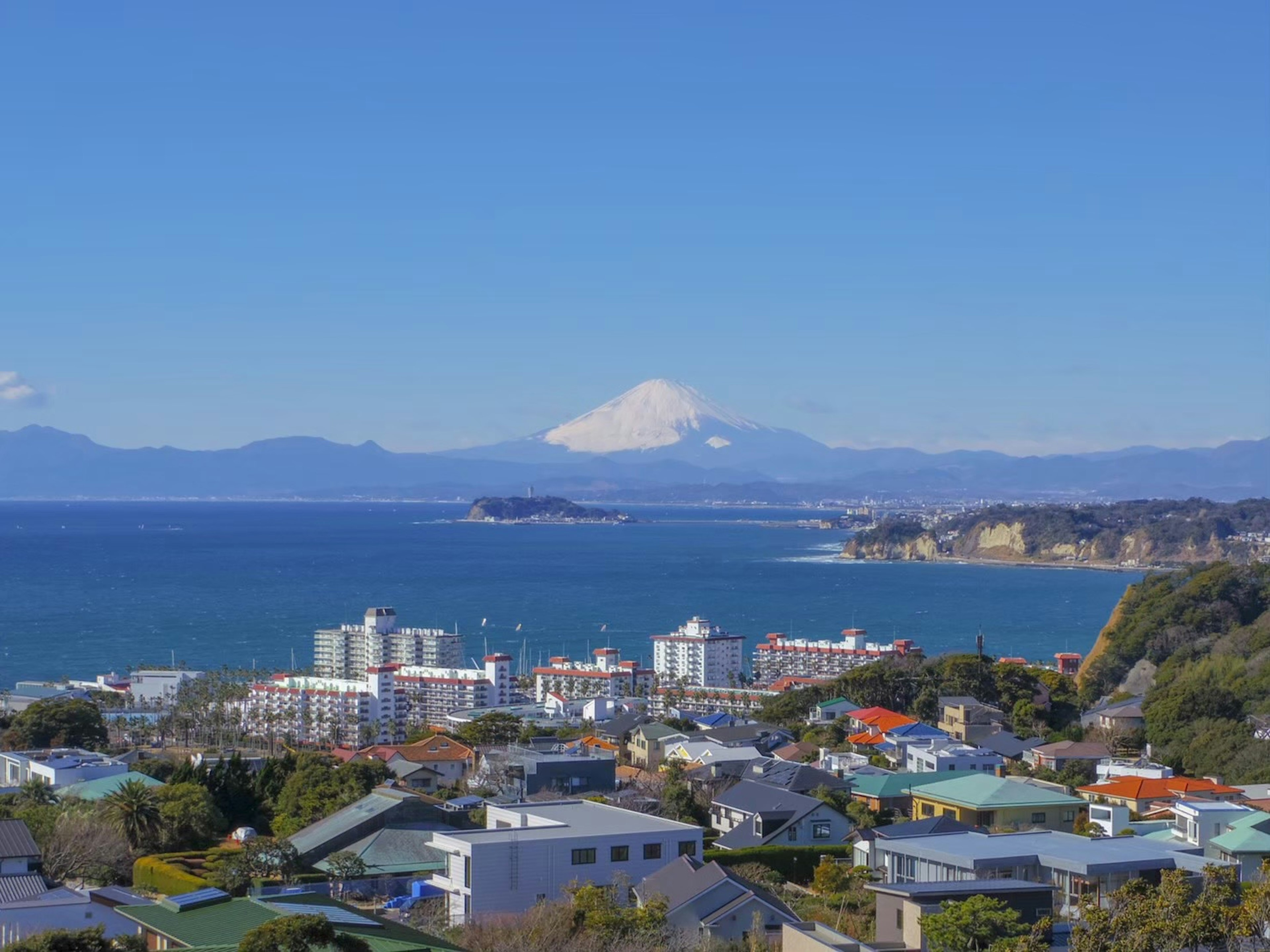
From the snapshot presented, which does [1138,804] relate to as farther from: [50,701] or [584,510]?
[584,510]

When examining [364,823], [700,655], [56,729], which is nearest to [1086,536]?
[700,655]

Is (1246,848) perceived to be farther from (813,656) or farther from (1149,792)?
(813,656)

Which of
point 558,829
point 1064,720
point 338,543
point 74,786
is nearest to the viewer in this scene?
point 558,829

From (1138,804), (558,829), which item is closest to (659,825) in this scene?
(558,829)

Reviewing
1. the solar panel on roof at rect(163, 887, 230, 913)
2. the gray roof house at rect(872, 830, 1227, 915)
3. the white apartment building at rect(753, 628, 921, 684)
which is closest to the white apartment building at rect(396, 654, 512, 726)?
the white apartment building at rect(753, 628, 921, 684)

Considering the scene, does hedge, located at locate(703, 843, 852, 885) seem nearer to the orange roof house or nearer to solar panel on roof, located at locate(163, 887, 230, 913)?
the orange roof house

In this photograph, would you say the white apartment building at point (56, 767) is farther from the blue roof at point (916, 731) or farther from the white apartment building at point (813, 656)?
the white apartment building at point (813, 656)
